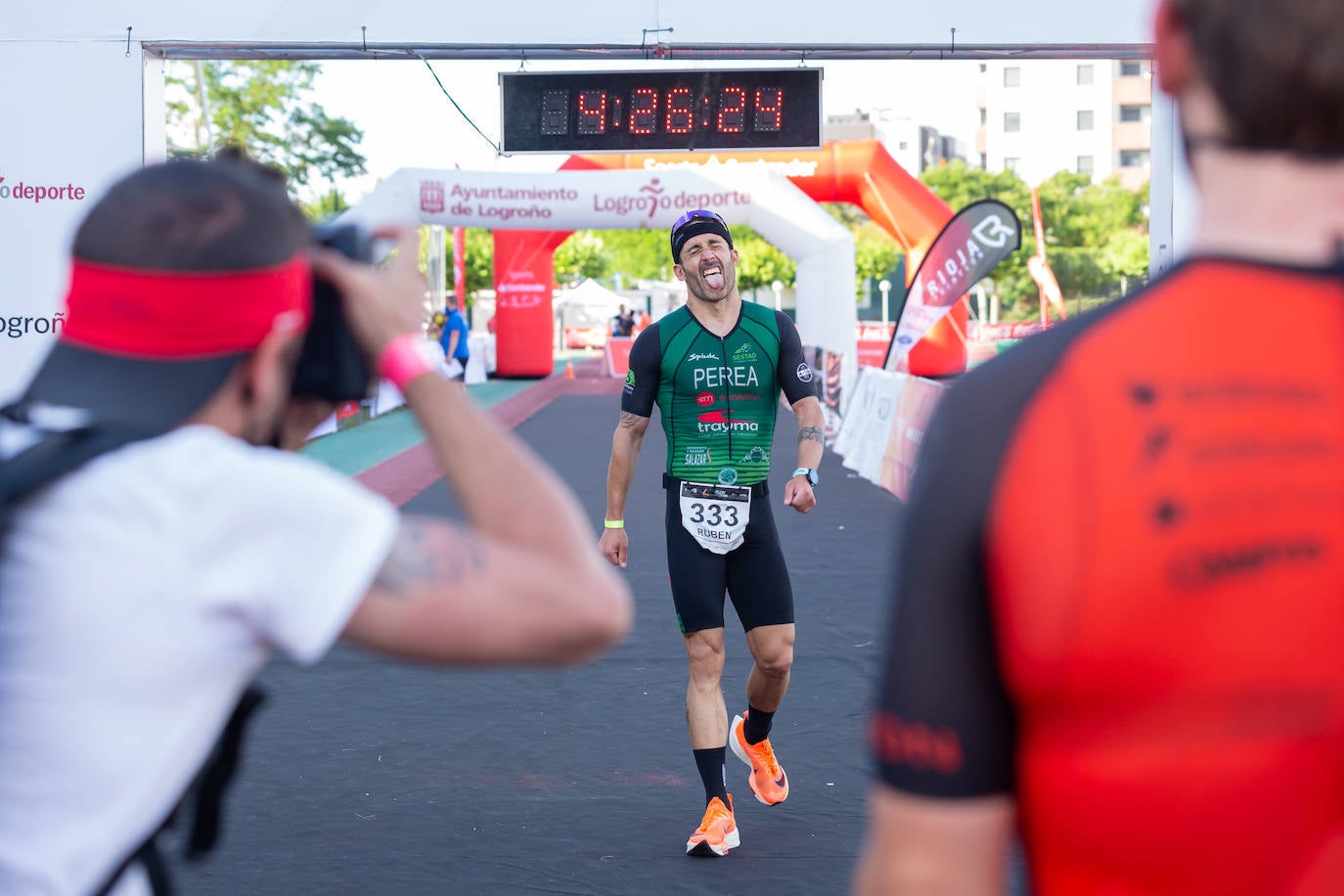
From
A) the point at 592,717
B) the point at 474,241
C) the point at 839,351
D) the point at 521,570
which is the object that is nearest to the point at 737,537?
the point at 592,717

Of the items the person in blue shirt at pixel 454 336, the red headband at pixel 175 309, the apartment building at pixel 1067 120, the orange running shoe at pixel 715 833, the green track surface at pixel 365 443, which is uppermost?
the apartment building at pixel 1067 120

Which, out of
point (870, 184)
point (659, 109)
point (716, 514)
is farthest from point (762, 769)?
point (870, 184)

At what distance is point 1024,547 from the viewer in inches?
51.2

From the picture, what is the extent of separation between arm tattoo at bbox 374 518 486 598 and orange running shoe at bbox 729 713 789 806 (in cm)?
402

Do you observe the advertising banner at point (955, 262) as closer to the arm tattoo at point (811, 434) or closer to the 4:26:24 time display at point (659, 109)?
the 4:26:24 time display at point (659, 109)

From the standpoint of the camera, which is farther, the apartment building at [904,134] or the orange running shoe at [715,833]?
the apartment building at [904,134]

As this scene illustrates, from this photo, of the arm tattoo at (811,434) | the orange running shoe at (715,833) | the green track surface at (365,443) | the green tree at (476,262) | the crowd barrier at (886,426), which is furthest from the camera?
the green tree at (476,262)

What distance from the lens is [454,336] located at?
99.9 feet

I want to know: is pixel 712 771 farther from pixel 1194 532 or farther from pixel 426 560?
pixel 1194 532

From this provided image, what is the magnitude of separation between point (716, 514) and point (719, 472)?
0.55 ft

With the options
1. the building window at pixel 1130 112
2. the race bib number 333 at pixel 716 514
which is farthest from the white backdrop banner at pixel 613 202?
the building window at pixel 1130 112

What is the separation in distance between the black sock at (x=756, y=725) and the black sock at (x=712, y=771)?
341mm

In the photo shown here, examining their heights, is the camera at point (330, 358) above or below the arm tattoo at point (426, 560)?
above

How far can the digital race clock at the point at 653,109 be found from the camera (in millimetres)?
12898
